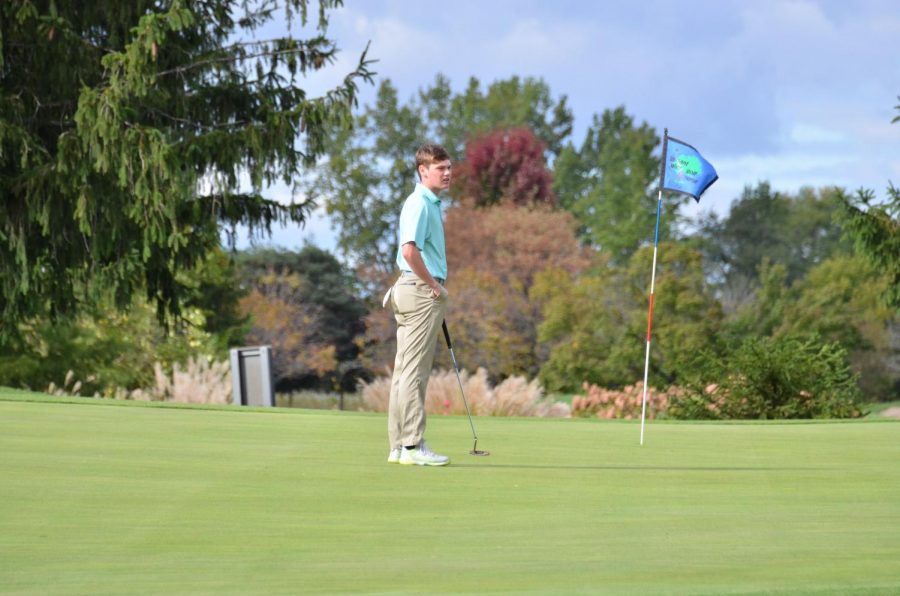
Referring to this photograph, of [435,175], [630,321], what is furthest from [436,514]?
[630,321]

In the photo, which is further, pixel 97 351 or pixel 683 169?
pixel 97 351

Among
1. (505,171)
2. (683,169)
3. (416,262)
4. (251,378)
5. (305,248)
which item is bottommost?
(251,378)

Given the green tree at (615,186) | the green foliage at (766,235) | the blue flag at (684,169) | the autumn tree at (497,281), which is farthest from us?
the green foliage at (766,235)

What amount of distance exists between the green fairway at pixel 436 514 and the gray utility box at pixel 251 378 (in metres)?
10.7

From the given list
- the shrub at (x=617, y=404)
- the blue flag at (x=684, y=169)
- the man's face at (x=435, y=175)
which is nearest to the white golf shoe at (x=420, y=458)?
the man's face at (x=435, y=175)

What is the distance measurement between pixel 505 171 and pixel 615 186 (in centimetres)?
592

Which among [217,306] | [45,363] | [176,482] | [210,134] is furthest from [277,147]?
[217,306]

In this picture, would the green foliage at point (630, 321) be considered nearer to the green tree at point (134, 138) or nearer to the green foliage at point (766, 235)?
the green tree at point (134, 138)

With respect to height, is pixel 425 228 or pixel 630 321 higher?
pixel 630 321

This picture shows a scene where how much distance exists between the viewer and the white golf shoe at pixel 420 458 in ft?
28.2

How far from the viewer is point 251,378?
73.4 feet

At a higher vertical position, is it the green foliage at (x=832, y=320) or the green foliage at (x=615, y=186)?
the green foliage at (x=615, y=186)

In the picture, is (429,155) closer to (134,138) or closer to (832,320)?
(134,138)

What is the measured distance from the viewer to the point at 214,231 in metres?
23.1
